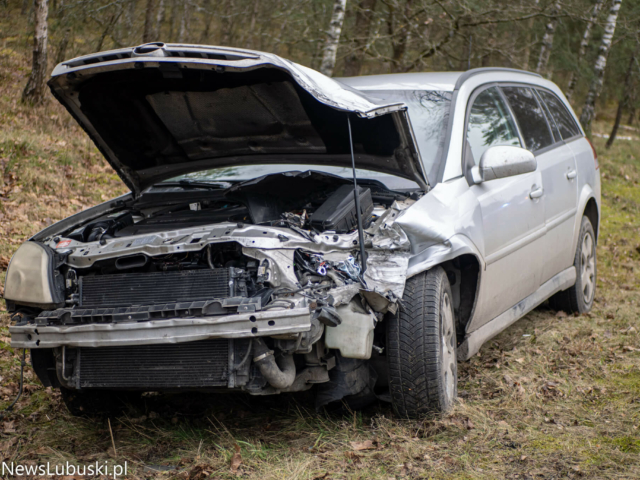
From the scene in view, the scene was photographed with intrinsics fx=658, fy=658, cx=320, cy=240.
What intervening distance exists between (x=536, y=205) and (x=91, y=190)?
6153 mm

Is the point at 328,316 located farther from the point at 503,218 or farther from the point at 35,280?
the point at 503,218

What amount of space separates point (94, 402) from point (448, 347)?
1989 mm

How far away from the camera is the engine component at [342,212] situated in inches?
126

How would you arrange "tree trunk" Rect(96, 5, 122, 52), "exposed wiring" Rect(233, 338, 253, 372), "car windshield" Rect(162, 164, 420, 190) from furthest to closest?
"tree trunk" Rect(96, 5, 122, 52) < "car windshield" Rect(162, 164, 420, 190) < "exposed wiring" Rect(233, 338, 253, 372)

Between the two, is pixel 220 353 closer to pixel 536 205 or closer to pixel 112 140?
pixel 112 140

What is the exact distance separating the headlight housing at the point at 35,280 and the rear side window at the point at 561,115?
4140mm

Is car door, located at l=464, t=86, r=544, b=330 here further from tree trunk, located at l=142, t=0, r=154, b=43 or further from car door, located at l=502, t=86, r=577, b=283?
tree trunk, located at l=142, t=0, r=154, b=43

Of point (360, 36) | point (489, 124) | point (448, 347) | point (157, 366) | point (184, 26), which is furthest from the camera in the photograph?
point (184, 26)

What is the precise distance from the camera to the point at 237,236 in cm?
300

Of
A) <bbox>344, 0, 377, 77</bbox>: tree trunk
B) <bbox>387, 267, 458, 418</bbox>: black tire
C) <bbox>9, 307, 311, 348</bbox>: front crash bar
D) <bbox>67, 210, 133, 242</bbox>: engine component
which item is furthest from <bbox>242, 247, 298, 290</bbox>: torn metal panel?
<bbox>344, 0, 377, 77</bbox>: tree trunk

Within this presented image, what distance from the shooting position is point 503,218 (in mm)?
4145

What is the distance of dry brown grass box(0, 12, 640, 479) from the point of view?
2.99 m

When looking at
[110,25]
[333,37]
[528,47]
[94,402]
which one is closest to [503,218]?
[94,402]

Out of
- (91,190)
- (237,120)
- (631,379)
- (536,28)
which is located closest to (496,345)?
(631,379)
